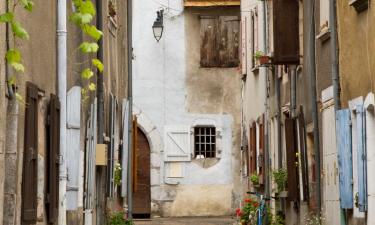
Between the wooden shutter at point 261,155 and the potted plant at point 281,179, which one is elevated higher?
the wooden shutter at point 261,155

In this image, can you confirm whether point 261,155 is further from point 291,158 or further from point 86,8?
point 86,8

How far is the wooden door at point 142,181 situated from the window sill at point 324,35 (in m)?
17.1

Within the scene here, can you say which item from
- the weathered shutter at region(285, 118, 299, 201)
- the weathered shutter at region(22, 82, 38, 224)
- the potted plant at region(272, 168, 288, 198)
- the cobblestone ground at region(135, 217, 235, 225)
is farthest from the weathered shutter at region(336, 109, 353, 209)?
the cobblestone ground at region(135, 217, 235, 225)

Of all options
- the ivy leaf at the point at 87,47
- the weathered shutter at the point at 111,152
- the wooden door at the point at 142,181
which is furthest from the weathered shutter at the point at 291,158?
the wooden door at the point at 142,181

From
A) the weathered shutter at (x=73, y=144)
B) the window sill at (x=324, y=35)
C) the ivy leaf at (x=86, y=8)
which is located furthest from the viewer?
the window sill at (x=324, y=35)

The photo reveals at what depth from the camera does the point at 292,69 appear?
61.4ft

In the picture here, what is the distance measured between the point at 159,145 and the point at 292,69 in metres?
13.8

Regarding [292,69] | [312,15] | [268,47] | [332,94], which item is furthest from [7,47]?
[268,47]

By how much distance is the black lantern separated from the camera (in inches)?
1257

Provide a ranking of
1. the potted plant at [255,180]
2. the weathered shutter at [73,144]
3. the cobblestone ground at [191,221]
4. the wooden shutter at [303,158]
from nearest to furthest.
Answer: the weathered shutter at [73,144] < the wooden shutter at [303,158] < the potted plant at [255,180] < the cobblestone ground at [191,221]

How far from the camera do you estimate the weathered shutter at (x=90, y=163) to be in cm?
1571

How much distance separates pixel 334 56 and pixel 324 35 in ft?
3.67

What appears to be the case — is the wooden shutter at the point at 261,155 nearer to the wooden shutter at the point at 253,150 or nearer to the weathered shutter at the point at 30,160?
the wooden shutter at the point at 253,150

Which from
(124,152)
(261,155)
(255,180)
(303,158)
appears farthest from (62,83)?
(255,180)
